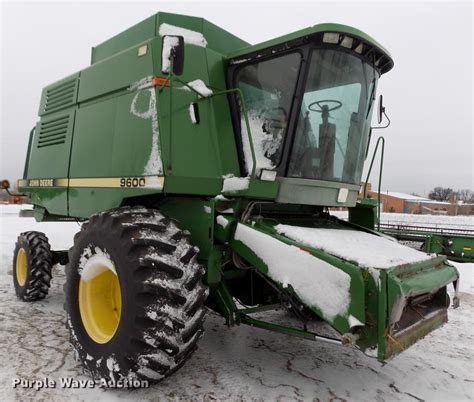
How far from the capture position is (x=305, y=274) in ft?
9.22

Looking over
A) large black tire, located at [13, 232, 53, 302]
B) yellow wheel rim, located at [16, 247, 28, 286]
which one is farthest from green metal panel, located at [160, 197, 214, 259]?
yellow wheel rim, located at [16, 247, 28, 286]

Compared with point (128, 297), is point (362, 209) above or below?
above

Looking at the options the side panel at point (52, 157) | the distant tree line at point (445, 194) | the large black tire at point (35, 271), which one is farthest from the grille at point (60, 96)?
the distant tree line at point (445, 194)

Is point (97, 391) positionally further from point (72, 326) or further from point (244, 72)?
point (244, 72)

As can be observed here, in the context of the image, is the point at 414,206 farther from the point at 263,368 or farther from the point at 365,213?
the point at 263,368

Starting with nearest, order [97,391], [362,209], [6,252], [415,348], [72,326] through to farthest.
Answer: [97,391] → [72,326] → [415,348] → [362,209] → [6,252]

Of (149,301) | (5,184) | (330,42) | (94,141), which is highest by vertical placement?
(330,42)

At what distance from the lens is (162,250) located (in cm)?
285

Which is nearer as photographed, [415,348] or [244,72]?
[244,72]

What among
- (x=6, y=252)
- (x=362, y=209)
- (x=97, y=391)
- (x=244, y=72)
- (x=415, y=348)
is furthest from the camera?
(x=6, y=252)

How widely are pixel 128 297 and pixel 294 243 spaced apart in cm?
119

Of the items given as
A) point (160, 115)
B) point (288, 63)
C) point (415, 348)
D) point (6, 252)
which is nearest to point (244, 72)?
point (288, 63)

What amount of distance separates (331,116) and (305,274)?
149 cm

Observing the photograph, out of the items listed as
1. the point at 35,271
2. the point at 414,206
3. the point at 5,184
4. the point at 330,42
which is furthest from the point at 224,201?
the point at 414,206
